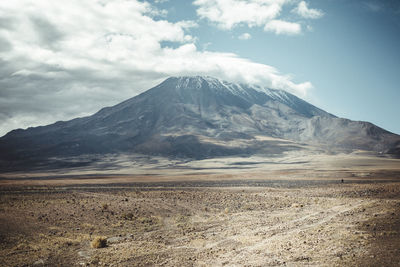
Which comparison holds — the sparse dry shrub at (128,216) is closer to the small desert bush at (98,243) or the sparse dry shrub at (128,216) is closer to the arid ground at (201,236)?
the arid ground at (201,236)

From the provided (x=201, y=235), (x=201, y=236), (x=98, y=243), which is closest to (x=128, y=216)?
(x=98, y=243)

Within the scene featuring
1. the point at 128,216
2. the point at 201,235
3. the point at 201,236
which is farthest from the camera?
the point at 128,216

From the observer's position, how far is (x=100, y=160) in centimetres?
17388

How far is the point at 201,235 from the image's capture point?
1981 cm

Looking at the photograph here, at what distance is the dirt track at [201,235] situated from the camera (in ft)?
47.0

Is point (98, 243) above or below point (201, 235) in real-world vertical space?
above

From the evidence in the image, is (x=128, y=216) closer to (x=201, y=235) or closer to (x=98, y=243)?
(x=98, y=243)

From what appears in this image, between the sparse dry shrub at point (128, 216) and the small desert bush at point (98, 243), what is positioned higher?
the small desert bush at point (98, 243)

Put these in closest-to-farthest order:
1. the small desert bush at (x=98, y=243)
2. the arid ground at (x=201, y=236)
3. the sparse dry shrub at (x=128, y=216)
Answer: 1. the arid ground at (x=201, y=236)
2. the small desert bush at (x=98, y=243)
3. the sparse dry shrub at (x=128, y=216)

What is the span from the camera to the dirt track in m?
14.3

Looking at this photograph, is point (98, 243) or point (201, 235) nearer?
point (98, 243)

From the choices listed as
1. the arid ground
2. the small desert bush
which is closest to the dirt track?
the arid ground

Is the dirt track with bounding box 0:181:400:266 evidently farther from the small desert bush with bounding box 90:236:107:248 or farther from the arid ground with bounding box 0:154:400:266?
the small desert bush with bounding box 90:236:107:248

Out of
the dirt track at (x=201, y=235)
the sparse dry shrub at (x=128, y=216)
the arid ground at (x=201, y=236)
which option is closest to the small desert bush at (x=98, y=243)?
the arid ground at (x=201, y=236)
